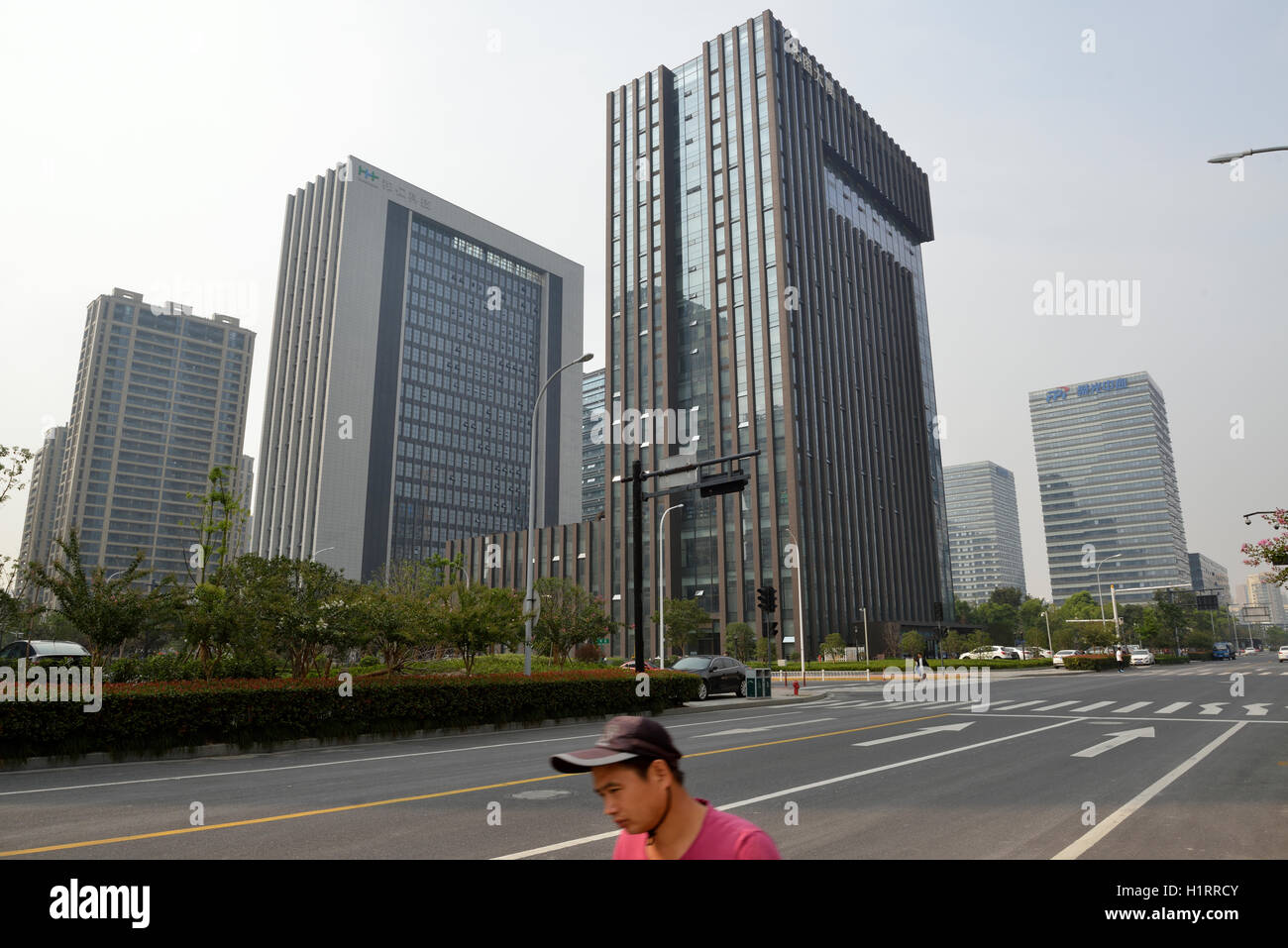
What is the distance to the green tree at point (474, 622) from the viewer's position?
20.3m

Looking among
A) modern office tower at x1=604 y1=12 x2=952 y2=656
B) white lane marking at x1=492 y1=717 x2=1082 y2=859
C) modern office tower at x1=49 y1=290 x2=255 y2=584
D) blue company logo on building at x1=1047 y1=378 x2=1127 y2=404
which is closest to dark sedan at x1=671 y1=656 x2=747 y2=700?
white lane marking at x1=492 y1=717 x2=1082 y2=859

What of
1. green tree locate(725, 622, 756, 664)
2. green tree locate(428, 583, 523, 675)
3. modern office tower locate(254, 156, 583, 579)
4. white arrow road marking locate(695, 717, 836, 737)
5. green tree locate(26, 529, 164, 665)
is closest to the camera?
green tree locate(26, 529, 164, 665)

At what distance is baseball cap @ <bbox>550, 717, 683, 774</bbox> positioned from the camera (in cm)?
215


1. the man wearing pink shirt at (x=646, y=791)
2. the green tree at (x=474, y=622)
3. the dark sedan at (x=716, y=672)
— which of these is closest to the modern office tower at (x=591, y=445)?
the dark sedan at (x=716, y=672)

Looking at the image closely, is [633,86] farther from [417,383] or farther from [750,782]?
[750,782]

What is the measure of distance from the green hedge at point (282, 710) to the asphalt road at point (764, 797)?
0.77 metres

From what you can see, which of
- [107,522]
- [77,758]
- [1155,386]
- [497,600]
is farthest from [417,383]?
[1155,386]

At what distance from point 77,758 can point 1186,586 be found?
174961 millimetres

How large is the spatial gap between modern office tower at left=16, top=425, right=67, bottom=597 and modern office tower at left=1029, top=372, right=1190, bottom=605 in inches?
7796

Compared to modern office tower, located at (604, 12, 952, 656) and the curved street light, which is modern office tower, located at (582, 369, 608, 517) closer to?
modern office tower, located at (604, 12, 952, 656)

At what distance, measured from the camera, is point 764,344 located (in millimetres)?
73562

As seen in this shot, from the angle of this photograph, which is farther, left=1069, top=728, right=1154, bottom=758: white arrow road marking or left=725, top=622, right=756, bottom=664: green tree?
left=725, top=622, right=756, bottom=664: green tree

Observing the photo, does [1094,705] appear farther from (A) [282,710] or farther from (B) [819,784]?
(A) [282,710]

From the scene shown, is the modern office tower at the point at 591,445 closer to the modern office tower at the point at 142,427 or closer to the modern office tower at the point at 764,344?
the modern office tower at the point at 764,344
